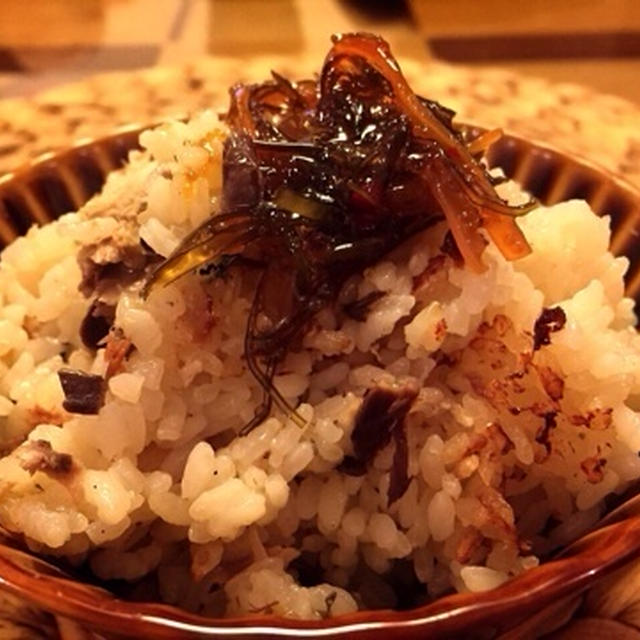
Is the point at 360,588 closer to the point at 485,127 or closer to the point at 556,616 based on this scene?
the point at 556,616

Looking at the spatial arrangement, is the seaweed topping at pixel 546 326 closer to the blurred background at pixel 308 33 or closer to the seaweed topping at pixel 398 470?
the seaweed topping at pixel 398 470

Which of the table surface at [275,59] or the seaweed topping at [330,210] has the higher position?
the seaweed topping at [330,210]

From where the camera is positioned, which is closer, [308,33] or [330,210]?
[330,210]

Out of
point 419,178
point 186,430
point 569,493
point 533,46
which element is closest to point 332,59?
point 419,178

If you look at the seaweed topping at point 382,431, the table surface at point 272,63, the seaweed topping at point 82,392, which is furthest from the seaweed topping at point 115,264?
the table surface at point 272,63

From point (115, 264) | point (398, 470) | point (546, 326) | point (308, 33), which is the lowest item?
point (308, 33)

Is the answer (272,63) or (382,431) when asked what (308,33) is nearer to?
(272,63)

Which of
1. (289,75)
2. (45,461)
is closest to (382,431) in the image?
(45,461)
